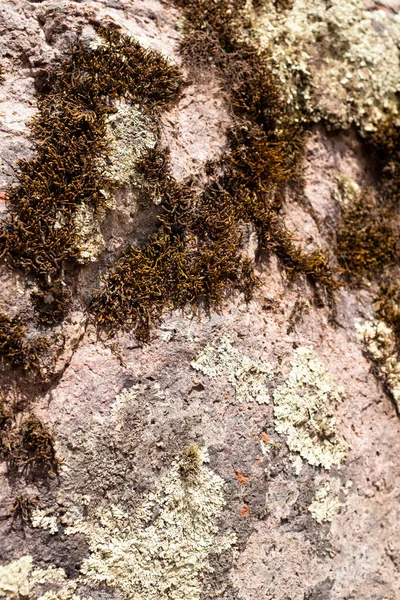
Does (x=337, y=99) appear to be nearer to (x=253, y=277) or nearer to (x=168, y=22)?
(x=168, y=22)

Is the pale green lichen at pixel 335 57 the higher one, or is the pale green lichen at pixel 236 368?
the pale green lichen at pixel 335 57

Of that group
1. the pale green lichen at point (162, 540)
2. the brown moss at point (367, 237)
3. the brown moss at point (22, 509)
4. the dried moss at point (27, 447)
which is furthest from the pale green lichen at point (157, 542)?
the brown moss at point (367, 237)

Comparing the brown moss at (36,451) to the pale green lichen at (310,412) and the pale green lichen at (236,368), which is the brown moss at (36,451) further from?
the pale green lichen at (310,412)

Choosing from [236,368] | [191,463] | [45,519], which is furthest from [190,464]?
[45,519]

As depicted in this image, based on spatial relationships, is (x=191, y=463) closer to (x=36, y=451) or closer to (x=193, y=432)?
(x=193, y=432)

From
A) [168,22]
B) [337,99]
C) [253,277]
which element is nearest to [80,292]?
[253,277]

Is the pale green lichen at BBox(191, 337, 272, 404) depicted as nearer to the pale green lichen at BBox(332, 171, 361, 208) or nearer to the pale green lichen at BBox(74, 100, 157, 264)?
the pale green lichen at BBox(74, 100, 157, 264)
